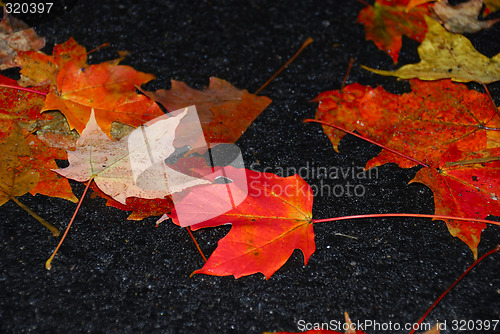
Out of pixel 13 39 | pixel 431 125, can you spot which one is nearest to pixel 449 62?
pixel 431 125

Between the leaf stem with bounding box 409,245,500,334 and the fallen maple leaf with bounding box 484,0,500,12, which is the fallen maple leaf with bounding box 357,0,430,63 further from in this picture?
the leaf stem with bounding box 409,245,500,334

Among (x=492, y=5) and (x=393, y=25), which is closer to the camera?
(x=393, y=25)

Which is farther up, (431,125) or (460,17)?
(460,17)

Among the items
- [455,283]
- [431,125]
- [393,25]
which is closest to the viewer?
[455,283]

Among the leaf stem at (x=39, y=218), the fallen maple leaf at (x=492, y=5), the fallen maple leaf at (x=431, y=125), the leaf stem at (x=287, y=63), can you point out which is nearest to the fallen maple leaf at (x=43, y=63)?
the leaf stem at (x=39, y=218)

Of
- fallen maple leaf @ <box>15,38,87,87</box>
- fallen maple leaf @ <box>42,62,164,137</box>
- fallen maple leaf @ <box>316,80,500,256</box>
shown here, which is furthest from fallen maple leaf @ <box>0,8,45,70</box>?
fallen maple leaf @ <box>316,80,500,256</box>

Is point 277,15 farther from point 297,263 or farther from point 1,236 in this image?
point 1,236

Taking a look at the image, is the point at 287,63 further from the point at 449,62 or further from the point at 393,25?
the point at 449,62

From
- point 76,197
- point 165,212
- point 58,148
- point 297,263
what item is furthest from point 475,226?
point 58,148
